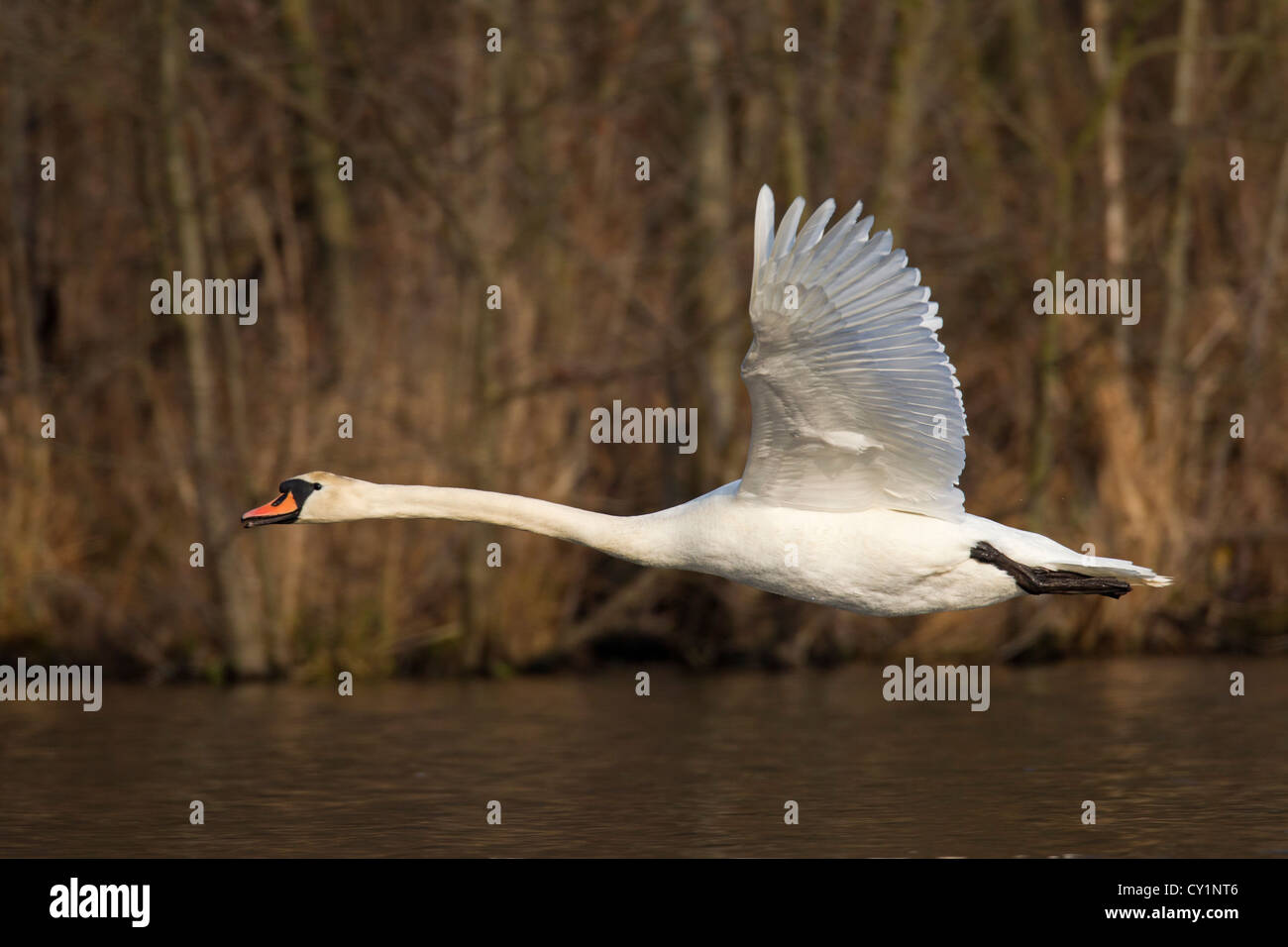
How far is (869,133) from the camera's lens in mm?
17547

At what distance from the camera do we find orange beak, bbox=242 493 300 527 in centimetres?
841

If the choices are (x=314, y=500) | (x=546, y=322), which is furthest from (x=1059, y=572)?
(x=546, y=322)

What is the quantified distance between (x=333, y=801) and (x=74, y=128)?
1118 centimetres

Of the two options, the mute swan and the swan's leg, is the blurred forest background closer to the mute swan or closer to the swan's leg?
the mute swan

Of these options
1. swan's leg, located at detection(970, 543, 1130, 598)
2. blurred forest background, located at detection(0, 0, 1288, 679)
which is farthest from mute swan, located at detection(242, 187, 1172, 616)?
blurred forest background, located at detection(0, 0, 1288, 679)

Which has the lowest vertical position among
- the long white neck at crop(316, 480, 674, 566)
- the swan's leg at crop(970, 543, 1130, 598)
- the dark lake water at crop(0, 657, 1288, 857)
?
the dark lake water at crop(0, 657, 1288, 857)

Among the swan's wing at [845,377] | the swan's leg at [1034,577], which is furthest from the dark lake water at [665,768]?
the swan's wing at [845,377]

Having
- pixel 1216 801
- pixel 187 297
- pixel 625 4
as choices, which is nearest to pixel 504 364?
pixel 187 297

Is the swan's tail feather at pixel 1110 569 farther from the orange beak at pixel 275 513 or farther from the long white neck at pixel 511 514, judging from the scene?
the orange beak at pixel 275 513

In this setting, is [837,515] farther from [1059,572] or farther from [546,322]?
[546,322]

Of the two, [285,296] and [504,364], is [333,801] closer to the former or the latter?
[504,364]

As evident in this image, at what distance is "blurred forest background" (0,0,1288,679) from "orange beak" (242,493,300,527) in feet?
21.9

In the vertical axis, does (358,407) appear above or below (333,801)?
above

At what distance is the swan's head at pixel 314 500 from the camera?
853cm
